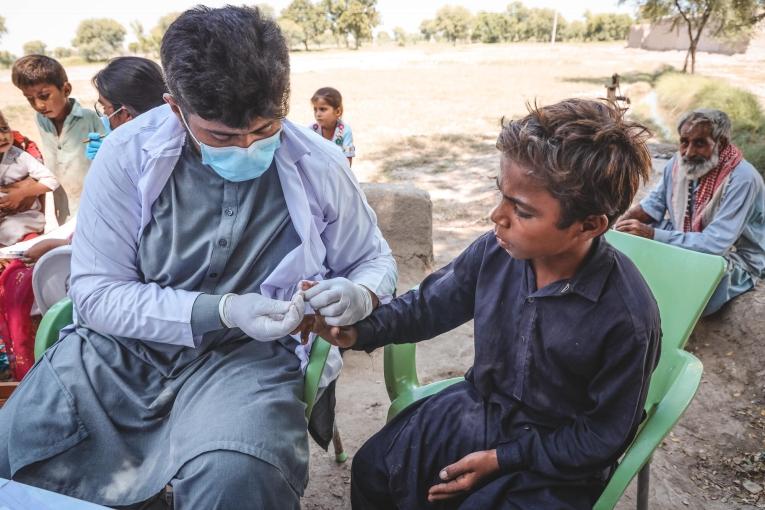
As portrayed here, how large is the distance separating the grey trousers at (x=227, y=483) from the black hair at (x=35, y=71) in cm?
318

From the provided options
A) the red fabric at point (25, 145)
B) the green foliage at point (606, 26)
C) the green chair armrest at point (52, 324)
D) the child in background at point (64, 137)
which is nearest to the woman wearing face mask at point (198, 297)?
the green chair armrest at point (52, 324)

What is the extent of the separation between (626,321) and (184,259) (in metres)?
1.22

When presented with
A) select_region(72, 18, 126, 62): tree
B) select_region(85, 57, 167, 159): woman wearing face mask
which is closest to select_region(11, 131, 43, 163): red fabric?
select_region(85, 57, 167, 159): woman wearing face mask

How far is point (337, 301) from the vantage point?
1608 mm

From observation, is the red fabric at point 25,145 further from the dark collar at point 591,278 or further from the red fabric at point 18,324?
the dark collar at point 591,278

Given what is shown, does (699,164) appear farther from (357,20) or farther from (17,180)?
(357,20)

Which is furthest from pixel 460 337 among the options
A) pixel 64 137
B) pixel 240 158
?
pixel 64 137

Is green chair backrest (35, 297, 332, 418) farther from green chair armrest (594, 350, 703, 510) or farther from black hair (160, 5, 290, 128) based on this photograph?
green chair armrest (594, 350, 703, 510)

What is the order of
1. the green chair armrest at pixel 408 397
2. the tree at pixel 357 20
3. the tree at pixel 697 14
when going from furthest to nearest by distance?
1. the tree at pixel 357 20
2. the tree at pixel 697 14
3. the green chair armrest at pixel 408 397

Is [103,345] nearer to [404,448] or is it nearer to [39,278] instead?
[39,278]

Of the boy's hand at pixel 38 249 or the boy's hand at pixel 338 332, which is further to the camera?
the boy's hand at pixel 38 249

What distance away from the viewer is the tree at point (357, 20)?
6506cm

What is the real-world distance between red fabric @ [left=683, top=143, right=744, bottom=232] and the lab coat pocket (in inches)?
130

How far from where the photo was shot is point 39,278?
7.06 feet
